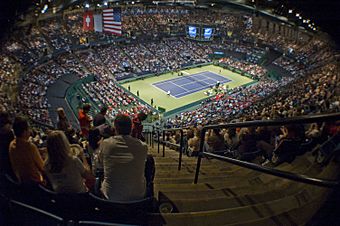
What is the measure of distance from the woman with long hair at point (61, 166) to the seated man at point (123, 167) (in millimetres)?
361

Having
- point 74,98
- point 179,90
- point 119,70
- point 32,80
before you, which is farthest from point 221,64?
point 32,80

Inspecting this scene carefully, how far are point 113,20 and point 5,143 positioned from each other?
2998 cm

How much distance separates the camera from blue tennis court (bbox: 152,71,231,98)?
37.6 metres

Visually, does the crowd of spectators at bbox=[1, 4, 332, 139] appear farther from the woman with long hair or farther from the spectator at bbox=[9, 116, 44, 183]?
the woman with long hair

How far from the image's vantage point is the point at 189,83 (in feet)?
133

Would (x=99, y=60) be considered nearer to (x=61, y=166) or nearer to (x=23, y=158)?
(x=23, y=158)

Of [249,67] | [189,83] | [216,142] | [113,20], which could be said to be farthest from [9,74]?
[249,67]

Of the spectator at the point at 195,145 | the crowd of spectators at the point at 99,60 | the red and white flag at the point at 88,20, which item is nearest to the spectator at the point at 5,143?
the spectator at the point at 195,145

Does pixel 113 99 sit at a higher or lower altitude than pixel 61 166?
lower

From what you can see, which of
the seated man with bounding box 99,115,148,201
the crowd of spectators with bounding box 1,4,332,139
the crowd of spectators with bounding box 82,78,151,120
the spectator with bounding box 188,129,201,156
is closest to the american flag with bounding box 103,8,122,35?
the crowd of spectators with bounding box 82,78,151,120

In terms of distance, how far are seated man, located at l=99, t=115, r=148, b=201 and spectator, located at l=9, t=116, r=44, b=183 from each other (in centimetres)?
93

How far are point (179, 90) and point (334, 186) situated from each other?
36.0 meters

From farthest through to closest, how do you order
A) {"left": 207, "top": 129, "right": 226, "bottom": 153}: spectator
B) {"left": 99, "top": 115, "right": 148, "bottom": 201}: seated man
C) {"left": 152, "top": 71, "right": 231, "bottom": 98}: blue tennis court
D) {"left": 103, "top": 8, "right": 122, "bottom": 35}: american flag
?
1. {"left": 152, "top": 71, "right": 231, "bottom": 98}: blue tennis court
2. {"left": 103, "top": 8, "right": 122, "bottom": 35}: american flag
3. {"left": 207, "top": 129, "right": 226, "bottom": 153}: spectator
4. {"left": 99, "top": 115, "right": 148, "bottom": 201}: seated man

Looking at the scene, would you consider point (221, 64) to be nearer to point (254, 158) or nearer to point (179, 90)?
point (179, 90)
